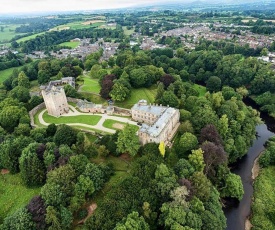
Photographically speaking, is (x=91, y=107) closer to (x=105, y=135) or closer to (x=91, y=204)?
(x=105, y=135)

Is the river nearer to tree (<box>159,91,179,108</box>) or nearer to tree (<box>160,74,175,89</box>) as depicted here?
tree (<box>159,91,179,108</box>)

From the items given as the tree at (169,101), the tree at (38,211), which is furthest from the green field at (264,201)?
the tree at (38,211)

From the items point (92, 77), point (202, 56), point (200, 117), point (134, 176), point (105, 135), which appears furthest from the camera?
point (202, 56)

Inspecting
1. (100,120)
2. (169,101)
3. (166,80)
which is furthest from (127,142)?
(166,80)

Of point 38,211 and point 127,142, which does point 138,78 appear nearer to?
point 127,142

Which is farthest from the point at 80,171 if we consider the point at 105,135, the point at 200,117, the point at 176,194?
the point at 200,117

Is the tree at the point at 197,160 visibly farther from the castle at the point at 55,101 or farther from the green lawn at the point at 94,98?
the castle at the point at 55,101

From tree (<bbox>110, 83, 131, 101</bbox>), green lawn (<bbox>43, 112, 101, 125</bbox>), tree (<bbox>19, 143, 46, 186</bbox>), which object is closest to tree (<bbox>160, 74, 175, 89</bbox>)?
tree (<bbox>110, 83, 131, 101</bbox>)

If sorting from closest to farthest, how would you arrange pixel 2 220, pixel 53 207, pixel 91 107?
pixel 53 207, pixel 2 220, pixel 91 107
